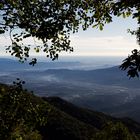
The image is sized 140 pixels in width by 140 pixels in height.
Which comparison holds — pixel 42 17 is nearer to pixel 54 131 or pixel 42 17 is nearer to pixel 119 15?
pixel 119 15

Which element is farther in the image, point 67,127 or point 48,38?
point 67,127

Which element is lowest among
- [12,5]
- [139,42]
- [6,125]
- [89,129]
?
[89,129]

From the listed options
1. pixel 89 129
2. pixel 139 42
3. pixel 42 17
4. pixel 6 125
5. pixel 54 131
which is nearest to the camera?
pixel 6 125

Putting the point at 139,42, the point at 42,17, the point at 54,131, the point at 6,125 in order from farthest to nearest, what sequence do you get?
the point at 54,131 < the point at 139,42 < the point at 42,17 < the point at 6,125

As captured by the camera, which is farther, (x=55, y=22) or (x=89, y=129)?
(x=89, y=129)

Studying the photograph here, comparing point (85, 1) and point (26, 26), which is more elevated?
point (85, 1)

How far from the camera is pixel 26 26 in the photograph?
1188 centimetres

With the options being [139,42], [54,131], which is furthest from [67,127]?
[139,42]

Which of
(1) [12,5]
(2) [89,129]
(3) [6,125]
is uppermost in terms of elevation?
(1) [12,5]

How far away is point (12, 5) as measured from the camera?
1137cm

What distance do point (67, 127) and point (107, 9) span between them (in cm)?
12846

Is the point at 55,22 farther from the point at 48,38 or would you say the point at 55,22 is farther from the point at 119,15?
the point at 119,15

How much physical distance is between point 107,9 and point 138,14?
1274 millimetres

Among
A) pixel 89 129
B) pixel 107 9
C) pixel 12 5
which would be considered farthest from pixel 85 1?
pixel 89 129
